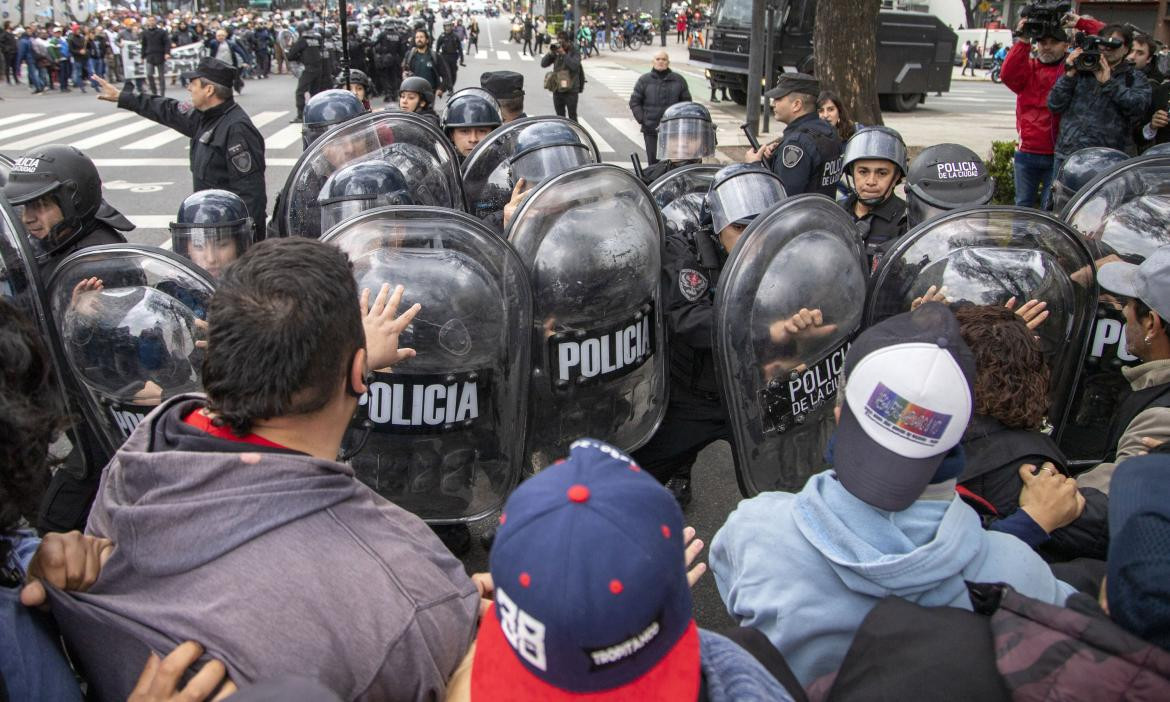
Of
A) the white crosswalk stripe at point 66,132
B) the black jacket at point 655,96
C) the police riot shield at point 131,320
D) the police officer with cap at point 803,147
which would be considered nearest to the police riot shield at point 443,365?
the police riot shield at point 131,320

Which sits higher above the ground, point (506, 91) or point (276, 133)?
point (506, 91)

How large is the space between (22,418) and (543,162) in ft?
9.74

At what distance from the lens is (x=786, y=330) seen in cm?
263

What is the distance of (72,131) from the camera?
15.1 metres

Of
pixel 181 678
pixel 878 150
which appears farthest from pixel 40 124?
pixel 181 678

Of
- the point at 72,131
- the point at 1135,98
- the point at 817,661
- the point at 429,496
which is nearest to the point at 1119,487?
the point at 817,661

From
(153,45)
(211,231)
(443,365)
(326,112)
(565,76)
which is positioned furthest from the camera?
(153,45)

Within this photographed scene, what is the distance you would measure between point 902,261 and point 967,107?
816 inches

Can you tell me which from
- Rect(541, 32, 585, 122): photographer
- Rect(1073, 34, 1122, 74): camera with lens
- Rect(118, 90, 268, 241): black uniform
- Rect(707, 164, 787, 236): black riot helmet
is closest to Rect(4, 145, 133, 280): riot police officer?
Rect(118, 90, 268, 241): black uniform

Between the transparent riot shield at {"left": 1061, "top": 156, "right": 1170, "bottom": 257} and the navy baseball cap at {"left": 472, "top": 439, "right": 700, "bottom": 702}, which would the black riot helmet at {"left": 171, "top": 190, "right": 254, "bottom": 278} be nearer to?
the navy baseball cap at {"left": 472, "top": 439, "right": 700, "bottom": 702}

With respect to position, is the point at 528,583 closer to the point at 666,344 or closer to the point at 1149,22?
the point at 666,344

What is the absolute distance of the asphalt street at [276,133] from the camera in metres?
4.18

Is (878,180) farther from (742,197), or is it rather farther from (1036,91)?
(1036,91)

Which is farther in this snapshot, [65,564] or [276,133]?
[276,133]
